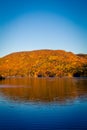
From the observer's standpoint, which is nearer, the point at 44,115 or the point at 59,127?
the point at 59,127

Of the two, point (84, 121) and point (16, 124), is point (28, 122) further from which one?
point (84, 121)

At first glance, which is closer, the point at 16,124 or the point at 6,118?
the point at 16,124

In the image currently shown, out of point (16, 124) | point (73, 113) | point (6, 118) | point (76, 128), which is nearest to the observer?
point (76, 128)

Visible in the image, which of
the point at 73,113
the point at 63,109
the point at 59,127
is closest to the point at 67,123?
the point at 59,127

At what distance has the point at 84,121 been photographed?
117 ft

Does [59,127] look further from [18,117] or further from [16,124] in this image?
[18,117]

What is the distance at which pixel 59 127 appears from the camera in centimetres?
3194

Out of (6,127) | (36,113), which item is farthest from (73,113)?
(6,127)

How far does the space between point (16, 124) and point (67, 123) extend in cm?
738

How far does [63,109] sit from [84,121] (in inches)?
424

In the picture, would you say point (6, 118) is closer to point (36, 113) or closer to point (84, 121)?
point (36, 113)

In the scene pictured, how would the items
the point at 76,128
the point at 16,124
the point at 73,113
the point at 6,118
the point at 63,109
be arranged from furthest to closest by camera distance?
the point at 63,109
the point at 73,113
the point at 6,118
the point at 16,124
the point at 76,128

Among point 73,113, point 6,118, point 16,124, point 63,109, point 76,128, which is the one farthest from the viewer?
point 63,109

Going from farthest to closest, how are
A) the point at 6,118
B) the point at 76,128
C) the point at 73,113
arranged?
1. the point at 73,113
2. the point at 6,118
3. the point at 76,128
